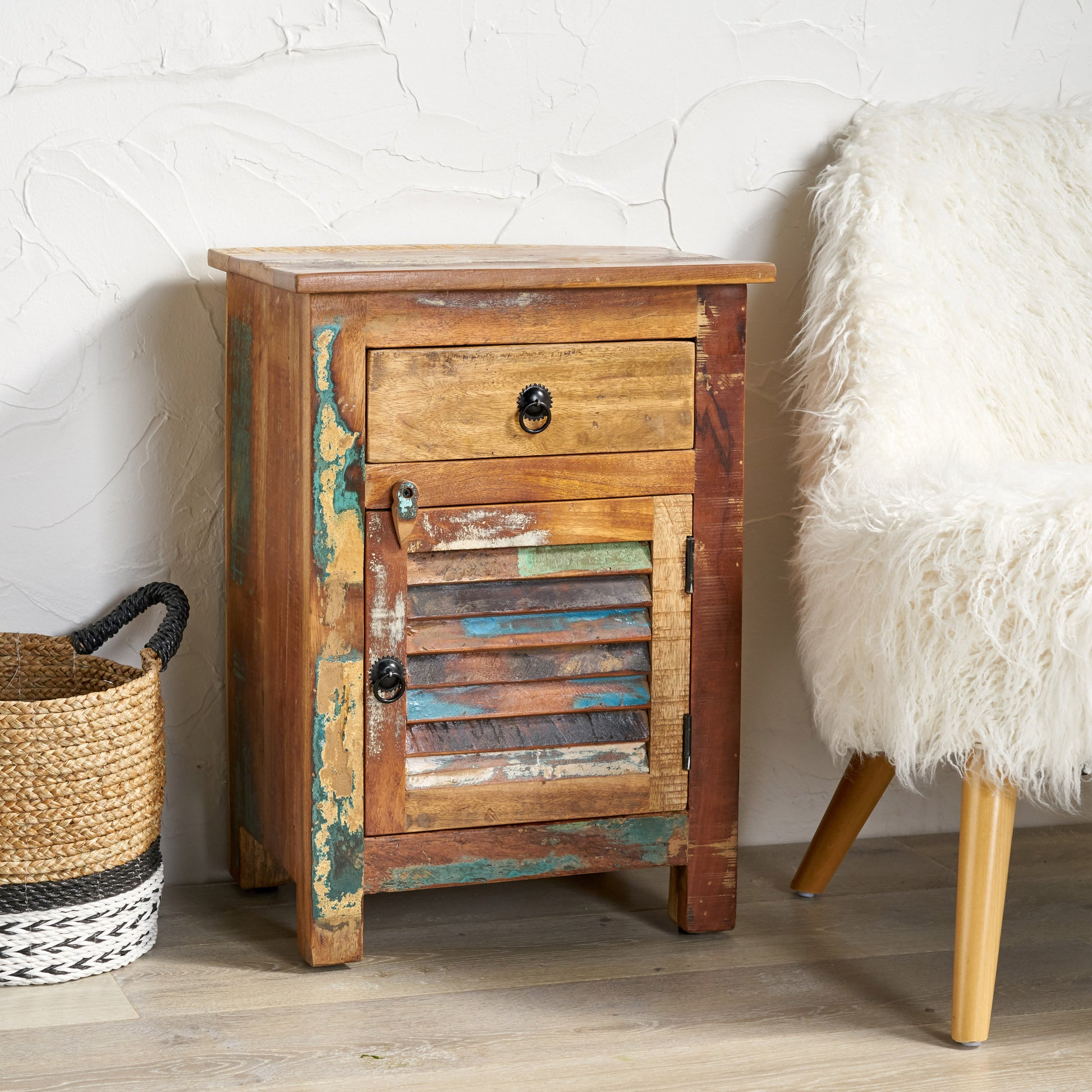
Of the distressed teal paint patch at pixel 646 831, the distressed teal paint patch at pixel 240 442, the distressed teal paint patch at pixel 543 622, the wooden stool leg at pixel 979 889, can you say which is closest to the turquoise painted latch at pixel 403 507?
the distressed teal paint patch at pixel 543 622

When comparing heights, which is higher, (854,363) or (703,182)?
(703,182)

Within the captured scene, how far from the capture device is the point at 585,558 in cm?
144

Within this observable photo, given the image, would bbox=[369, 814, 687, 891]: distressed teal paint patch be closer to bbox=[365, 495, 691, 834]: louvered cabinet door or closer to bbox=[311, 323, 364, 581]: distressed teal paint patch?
bbox=[365, 495, 691, 834]: louvered cabinet door

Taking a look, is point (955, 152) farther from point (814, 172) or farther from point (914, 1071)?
point (914, 1071)

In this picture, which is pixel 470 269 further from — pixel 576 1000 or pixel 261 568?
pixel 576 1000

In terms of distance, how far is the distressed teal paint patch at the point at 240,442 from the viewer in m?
1.54

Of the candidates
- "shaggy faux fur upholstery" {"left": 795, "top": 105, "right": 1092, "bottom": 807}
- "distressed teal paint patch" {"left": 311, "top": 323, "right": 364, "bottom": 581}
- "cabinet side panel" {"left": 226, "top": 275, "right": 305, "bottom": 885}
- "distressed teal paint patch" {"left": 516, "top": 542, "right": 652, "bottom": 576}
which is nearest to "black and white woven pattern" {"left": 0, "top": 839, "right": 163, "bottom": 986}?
"cabinet side panel" {"left": 226, "top": 275, "right": 305, "bottom": 885}

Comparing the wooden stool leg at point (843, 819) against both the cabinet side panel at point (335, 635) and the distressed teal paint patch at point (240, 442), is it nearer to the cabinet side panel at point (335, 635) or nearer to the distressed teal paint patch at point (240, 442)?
the cabinet side panel at point (335, 635)

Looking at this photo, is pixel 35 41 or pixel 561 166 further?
pixel 561 166

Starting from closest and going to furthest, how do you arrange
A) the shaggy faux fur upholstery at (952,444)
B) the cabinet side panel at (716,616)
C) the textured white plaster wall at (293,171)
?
the shaggy faux fur upholstery at (952,444) → the cabinet side panel at (716,616) → the textured white plaster wall at (293,171)

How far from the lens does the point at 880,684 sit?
1359mm

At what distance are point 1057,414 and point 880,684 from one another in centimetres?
54

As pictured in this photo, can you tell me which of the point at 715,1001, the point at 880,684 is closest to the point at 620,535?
the point at 880,684

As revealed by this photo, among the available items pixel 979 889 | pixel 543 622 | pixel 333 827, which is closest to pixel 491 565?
pixel 543 622
